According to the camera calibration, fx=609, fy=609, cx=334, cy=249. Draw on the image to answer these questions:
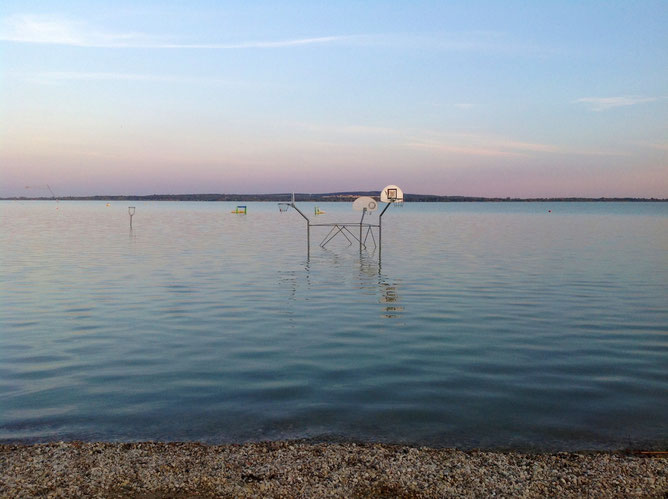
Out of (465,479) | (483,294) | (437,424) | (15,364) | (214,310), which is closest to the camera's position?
(465,479)

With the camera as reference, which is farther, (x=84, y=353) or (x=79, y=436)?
(x=84, y=353)

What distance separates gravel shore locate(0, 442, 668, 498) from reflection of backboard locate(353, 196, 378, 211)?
36.4 meters

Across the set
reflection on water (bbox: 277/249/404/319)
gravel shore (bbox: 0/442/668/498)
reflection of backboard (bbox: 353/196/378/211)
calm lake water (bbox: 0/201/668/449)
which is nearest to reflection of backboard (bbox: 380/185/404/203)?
reflection of backboard (bbox: 353/196/378/211)

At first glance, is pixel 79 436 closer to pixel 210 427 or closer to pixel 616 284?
pixel 210 427

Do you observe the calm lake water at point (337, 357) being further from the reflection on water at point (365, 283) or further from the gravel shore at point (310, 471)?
the gravel shore at point (310, 471)

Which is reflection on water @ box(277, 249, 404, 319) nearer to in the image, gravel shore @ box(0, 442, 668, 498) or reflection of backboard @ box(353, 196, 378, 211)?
reflection of backboard @ box(353, 196, 378, 211)

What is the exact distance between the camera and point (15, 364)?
12945 millimetres

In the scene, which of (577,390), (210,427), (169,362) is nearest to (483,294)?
(577,390)

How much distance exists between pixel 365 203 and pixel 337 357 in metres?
31.9

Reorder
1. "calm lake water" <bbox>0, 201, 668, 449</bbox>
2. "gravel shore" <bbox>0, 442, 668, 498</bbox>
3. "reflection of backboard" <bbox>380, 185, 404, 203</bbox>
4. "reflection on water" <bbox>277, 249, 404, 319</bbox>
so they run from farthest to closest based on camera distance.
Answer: "reflection of backboard" <bbox>380, 185, 404, 203</bbox>, "reflection on water" <bbox>277, 249, 404, 319</bbox>, "calm lake water" <bbox>0, 201, 668, 449</bbox>, "gravel shore" <bbox>0, 442, 668, 498</bbox>

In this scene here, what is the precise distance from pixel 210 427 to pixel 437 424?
11.7 ft

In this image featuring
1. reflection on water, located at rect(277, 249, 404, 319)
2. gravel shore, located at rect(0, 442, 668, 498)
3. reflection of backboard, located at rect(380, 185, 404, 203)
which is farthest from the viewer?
reflection of backboard, located at rect(380, 185, 404, 203)

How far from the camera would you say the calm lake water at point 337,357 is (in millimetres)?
9562

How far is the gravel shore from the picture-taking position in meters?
6.96
